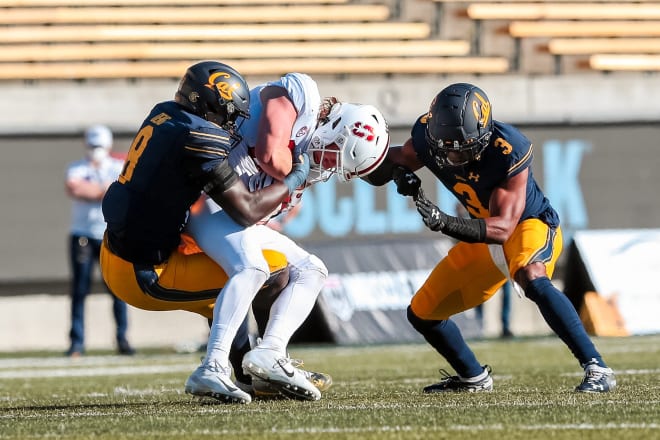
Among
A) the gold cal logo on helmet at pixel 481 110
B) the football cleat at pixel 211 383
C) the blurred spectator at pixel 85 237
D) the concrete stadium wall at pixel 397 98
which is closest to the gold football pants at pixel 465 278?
the gold cal logo on helmet at pixel 481 110

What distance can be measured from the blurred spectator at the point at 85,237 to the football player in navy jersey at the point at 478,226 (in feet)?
14.1

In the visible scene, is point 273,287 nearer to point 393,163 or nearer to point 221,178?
point 221,178

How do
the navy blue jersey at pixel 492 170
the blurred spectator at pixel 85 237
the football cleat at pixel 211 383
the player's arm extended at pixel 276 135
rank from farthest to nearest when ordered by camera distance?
the blurred spectator at pixel 85 237, the navy blue jersey at pixel 492 170, the player's arm extended at pixel 276 135, the football cleat at pixel 211 383

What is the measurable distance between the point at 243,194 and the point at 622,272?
6556 mm

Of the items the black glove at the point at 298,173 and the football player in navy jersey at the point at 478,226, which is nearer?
the black glove at the point at 298,173

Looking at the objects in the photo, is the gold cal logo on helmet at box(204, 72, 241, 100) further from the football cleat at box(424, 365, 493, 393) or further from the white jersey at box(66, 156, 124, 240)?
the white jersey at box(66, 156, 124, 240)

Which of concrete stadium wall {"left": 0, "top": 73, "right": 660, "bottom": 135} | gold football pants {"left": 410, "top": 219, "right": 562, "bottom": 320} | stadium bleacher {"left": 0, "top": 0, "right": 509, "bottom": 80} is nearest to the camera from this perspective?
gold football pants {"left": 410, "top": 219, "right": 562, "bottom": 320}

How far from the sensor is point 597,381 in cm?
488

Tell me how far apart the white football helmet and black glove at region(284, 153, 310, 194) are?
0.08 metres

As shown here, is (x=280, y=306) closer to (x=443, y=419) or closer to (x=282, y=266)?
(x=282, y=266)

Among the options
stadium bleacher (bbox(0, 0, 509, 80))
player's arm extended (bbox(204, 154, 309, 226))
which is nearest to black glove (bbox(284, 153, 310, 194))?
player's arm extended (bbox(204, 154, 309, 226))

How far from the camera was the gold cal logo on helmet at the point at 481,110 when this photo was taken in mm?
5031

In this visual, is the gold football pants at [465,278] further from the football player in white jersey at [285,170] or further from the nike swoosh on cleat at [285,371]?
the nike swoosh on cleat at [285,371]

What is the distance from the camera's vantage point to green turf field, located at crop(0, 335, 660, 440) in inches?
145
